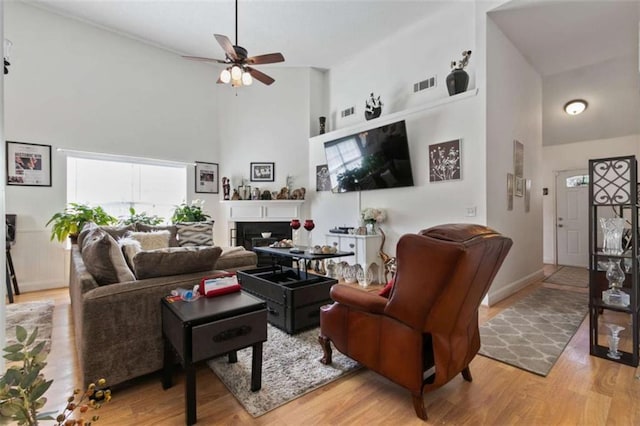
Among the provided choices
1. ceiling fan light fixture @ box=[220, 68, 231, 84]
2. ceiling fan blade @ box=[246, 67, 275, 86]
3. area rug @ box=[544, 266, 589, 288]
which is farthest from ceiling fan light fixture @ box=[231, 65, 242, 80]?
area rug @ box=[544, 266, 589, 288]

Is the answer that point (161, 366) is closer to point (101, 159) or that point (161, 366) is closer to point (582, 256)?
point (101, 159)

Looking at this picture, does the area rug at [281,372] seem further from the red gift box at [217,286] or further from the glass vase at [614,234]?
the glass vase at [614,234]

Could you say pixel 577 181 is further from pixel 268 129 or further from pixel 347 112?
pixel 268 129

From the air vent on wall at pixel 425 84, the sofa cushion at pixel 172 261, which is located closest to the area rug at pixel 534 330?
the sofa cushion at pixel 172 261

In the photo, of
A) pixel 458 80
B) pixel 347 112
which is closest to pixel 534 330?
pixel 458 80

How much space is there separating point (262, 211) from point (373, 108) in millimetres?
2955

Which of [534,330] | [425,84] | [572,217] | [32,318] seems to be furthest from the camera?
[572,217]

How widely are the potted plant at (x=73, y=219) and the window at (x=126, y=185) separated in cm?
39

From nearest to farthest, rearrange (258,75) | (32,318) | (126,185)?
(32,318) < (258,75) < (126,185)

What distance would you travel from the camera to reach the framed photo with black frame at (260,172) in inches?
247

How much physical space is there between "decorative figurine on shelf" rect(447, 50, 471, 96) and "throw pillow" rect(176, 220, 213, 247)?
3922mm

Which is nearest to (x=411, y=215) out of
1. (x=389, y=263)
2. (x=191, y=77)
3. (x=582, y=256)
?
(x=389, y=263)

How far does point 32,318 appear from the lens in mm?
3236

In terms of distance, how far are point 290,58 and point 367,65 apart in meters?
1.52
